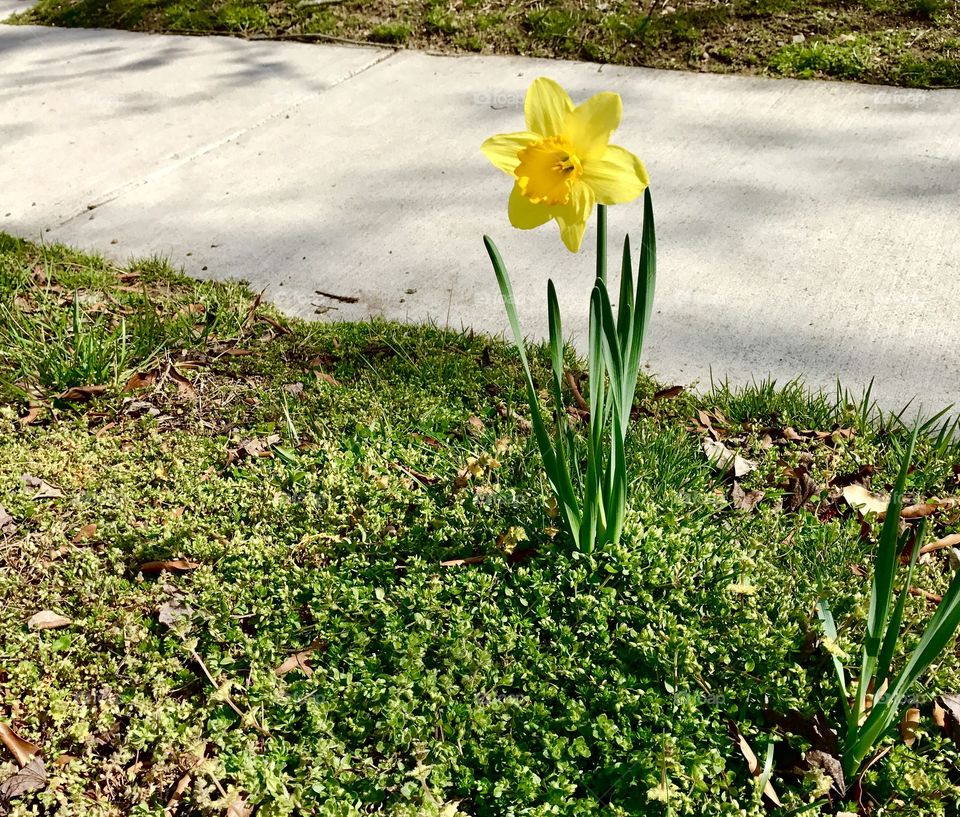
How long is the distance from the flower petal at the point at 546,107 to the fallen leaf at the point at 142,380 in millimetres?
1896

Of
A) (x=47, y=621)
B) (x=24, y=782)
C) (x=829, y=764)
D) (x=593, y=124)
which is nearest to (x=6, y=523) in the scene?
(x=47, y=621)

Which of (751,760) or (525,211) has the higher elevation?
(525,211)

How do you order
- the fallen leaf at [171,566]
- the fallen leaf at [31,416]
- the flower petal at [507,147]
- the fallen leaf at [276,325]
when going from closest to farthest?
the flower petal at [507,147] → the fallen leaf at [171,566] → the fallen leaf at [31,416] → the fallen leaf at [276,325]

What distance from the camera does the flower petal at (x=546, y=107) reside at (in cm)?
168

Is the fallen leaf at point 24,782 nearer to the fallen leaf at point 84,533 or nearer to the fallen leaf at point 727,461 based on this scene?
the fallen leaf at point 84,533

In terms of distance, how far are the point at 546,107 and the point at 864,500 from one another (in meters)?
1.48

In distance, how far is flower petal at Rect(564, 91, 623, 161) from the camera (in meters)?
1.65

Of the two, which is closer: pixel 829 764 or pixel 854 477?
pixel 829 764

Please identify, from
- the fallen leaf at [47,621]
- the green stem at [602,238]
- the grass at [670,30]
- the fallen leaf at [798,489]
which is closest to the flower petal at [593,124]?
the green stem at [602,238]

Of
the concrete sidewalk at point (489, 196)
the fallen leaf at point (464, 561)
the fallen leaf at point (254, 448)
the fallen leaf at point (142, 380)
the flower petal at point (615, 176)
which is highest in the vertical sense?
the flower petal at point (615, 176)

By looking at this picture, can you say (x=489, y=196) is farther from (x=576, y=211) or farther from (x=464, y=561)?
(x=576, y=211)

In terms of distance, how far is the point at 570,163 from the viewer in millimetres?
1715

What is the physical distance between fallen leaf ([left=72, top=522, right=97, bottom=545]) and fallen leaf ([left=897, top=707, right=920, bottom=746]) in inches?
81.4

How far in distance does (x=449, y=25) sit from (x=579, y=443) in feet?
13.6
